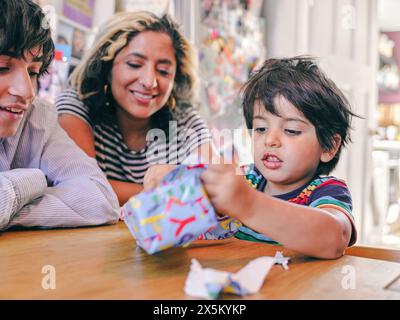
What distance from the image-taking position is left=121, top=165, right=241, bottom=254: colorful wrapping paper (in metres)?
0.50

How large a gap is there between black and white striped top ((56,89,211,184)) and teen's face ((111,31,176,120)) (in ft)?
0.33

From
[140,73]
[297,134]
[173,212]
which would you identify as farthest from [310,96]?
[140,73]

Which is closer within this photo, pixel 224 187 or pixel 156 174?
pixel 224 187

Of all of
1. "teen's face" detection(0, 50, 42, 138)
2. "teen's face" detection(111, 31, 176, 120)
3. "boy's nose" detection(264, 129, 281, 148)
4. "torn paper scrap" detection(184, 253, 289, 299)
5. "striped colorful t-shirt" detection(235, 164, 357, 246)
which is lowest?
"torn paper scrap" detection(184, 253, 289, 299)

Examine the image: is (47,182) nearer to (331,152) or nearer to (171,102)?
(331,152)

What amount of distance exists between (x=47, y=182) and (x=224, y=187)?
611 mm

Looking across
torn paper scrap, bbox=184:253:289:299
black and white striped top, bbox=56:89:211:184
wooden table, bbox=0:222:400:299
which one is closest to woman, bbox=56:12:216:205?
black and white striped top, bbox=56:89:211:184

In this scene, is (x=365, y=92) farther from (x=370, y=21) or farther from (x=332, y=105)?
(x=332, y=105)

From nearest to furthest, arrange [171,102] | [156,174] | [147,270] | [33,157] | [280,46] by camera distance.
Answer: [147,270], [156,174], [33,157], [171,102], [280,46]

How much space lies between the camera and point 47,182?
1.03 metres

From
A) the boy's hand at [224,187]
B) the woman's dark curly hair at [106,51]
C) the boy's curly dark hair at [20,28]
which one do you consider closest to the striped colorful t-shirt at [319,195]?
the boy's hand at [224,187]

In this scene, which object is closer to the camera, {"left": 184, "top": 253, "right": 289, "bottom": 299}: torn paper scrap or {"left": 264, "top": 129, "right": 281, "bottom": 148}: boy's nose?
{"left": 184, "top": 253, "right": 289, "bottom": 299}: torn paper scrap

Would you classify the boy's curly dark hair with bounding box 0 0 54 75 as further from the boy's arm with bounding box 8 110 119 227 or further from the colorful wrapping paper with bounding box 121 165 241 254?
the colorful wrapping paper with bounding box 121 165 241 254

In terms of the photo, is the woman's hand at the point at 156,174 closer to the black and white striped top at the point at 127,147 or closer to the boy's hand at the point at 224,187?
the boy's hand at the point at 224,187
